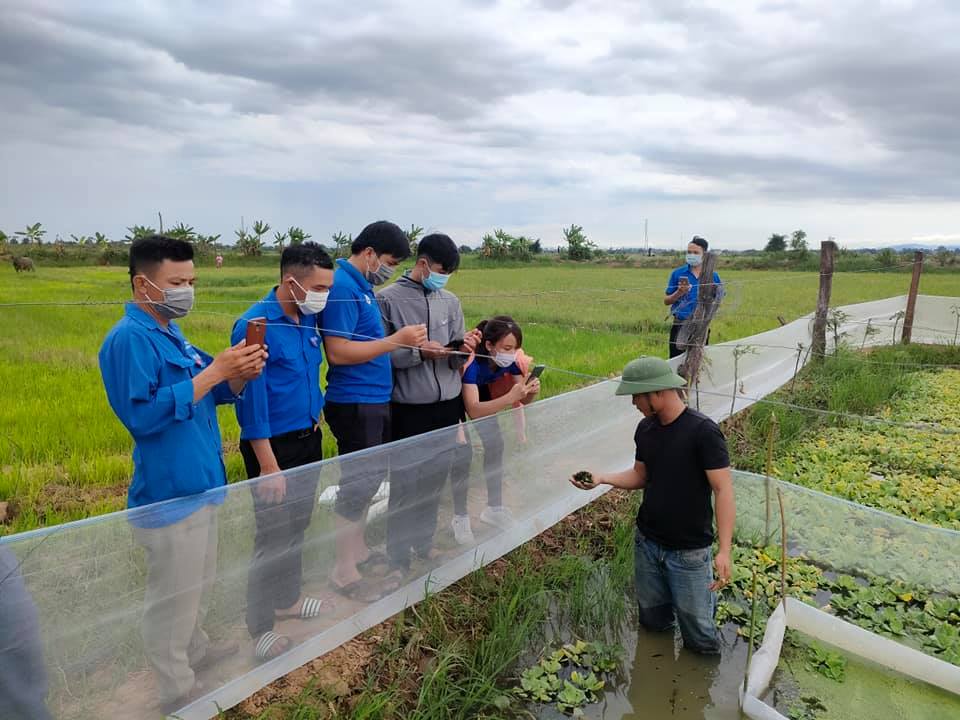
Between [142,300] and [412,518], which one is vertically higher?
[142,300]

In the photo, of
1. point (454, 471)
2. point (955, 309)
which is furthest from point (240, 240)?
point (454, 471)

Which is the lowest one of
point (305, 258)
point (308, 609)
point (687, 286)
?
point (308, 609)

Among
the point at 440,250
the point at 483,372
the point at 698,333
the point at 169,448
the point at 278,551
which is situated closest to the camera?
the point at 169,448

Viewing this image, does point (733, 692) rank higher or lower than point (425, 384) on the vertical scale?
lower

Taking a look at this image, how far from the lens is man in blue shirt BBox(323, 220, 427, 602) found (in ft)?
9.07

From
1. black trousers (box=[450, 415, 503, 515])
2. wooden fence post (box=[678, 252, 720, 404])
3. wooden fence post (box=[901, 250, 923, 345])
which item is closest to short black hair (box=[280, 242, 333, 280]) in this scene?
black trousers (box=[450, 415, 503, 515])

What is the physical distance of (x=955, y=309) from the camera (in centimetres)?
937

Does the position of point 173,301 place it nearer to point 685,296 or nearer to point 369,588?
point 369,588

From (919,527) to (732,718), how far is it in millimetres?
1289

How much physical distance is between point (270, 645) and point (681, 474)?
1698 mm

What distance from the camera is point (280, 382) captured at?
255cm

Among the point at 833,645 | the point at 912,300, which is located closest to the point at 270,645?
the point at 833,645

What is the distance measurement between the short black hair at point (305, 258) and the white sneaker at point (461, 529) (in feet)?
4.37

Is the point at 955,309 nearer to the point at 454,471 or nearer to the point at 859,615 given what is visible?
the point at 859,615
